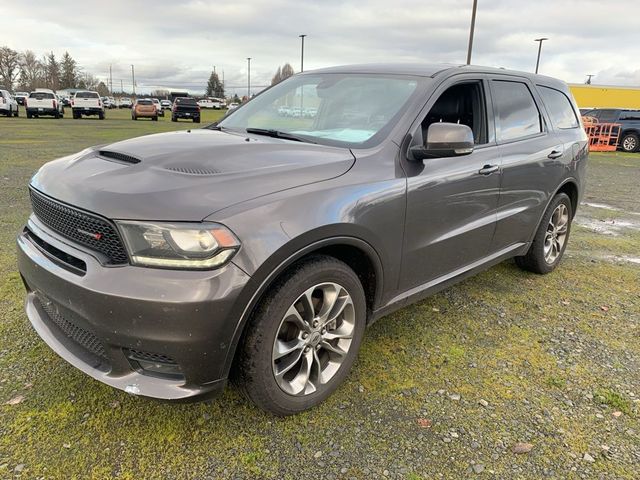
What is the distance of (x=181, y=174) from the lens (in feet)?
7.42

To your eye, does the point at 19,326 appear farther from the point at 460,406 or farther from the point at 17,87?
the point at 17,87

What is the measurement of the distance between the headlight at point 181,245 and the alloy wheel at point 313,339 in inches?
19.1

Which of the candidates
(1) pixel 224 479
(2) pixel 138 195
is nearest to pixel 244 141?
(2) pixel 138 195

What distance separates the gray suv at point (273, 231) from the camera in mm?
2021

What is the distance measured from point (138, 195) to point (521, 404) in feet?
7.41

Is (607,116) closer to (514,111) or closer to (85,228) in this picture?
(514,111)

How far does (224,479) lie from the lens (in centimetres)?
212

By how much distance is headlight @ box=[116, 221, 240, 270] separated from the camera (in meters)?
2.00

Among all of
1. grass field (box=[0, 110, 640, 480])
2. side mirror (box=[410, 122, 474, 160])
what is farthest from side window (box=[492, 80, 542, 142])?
grass field (box=[0, 110, 640, 480])

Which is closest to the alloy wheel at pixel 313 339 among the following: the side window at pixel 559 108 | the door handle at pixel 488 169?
the door handle at pixel 488 169

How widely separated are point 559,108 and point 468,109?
5.10 ft

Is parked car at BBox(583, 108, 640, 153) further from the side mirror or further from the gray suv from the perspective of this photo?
the side mirror

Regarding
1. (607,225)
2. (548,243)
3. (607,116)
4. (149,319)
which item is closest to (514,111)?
(548,243)

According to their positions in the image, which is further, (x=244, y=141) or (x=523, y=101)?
(x=523, y=101)
